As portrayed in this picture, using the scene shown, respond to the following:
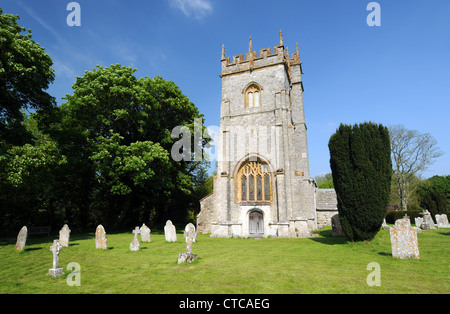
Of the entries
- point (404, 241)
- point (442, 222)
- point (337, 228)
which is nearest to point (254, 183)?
point (337, 228)

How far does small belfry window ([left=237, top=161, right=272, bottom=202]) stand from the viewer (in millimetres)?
17922

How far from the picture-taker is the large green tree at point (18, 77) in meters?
12.0

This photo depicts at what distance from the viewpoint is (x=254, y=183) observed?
1825 cm

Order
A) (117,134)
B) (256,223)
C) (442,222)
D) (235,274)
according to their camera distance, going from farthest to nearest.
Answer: (442,222)
(256,223)
(117,134)
(235,274)

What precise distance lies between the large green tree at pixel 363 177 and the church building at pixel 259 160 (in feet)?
17.4

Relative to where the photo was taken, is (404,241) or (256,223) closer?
(404,241)

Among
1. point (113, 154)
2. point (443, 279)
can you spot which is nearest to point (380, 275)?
point (443, 279)

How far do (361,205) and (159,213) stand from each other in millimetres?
21713

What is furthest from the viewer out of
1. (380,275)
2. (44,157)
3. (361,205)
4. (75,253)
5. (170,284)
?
(44,157)

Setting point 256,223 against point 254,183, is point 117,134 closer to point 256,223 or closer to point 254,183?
point 254,183

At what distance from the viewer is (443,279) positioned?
5719mm

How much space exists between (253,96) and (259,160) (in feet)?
17.9
